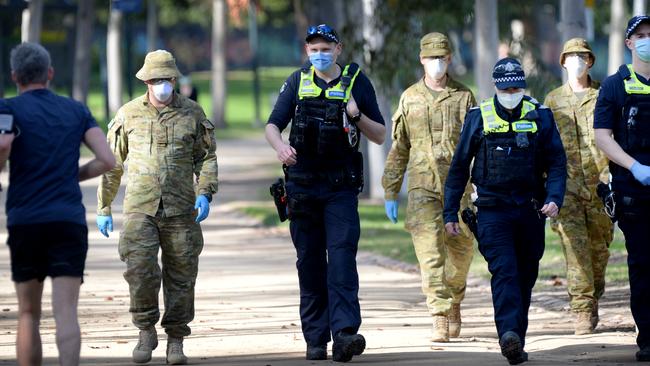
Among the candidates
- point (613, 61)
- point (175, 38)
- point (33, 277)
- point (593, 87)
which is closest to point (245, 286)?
point (593, 87)

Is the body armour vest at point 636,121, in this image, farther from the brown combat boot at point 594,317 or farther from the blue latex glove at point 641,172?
the brown combat boot at point 594,317

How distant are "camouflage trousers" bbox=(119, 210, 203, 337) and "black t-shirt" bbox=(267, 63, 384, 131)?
0.87 meters

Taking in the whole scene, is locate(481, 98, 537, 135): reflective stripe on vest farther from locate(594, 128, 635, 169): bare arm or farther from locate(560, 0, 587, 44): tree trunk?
locate(560, 0, 587, 44): tree trunk

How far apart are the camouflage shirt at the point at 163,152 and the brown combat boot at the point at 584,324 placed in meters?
3.00

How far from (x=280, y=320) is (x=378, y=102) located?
12779 mm

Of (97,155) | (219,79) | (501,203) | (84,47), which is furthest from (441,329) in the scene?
(219,79)

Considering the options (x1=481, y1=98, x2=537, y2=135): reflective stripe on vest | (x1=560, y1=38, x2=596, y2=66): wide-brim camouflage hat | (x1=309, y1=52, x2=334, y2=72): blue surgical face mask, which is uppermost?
(x1=560, y1=38, x2=596, y2=66): wide-brim camouflage hat

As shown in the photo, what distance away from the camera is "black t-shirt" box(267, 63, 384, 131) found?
9.91 metres

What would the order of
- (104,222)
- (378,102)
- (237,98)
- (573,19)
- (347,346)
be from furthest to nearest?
(237,98) → (378,102) → (573,19) → (104,222) → (347,346)

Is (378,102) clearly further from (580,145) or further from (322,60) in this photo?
(322,60)

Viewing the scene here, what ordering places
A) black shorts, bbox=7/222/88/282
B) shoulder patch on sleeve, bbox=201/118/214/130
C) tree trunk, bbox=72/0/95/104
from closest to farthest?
1. black shorts, bbox=7/222/88/282
2. shoulder patch on sleeve, bbox=201/118/214/130
3. tree trunk, bbox=72/0/95/104

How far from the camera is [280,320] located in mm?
12172

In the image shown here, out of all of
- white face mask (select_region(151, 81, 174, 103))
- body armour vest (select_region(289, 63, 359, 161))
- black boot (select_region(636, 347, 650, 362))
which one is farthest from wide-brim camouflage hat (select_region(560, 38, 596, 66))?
white face mask (select_region(151, 81, 174, 103))

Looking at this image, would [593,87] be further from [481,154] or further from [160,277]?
[160,277]
